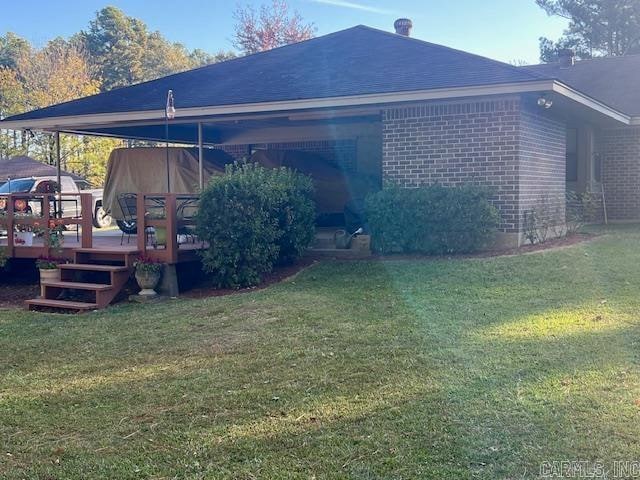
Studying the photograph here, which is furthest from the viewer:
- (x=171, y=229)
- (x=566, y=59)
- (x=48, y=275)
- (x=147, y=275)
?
(x=566, y=59)

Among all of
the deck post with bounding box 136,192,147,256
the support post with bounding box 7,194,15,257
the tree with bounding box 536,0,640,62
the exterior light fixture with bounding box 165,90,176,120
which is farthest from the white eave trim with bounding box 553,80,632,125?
the tree with bounding box 536,0,640,62

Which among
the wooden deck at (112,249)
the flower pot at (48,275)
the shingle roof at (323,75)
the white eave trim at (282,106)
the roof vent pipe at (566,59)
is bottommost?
the flower pot at (48,275)

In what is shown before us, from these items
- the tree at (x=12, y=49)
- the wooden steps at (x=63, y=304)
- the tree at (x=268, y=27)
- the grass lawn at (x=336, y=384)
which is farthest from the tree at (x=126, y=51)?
the grass lawn at (x=336, y=384)

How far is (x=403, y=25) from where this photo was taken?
15.6 metres

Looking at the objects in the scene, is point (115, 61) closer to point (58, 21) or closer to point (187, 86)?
point (58, 21)

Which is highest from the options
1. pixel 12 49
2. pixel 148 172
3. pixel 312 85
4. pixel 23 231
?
pixel 12 49

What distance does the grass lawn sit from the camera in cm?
360

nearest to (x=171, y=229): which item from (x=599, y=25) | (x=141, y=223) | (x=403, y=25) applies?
(x=141, y=223)

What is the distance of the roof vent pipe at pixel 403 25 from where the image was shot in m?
15.5

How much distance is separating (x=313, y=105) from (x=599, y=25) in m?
32.6

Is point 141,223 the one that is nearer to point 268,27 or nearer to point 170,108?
point 170,108

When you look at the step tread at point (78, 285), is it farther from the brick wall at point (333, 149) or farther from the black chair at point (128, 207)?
the brick wall at point (333, 149)

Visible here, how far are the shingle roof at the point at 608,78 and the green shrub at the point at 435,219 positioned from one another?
347 inches

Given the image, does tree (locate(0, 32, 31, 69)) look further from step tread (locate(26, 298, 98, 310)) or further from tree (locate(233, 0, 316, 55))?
step tread (locate(26, 298, 98, 310))
